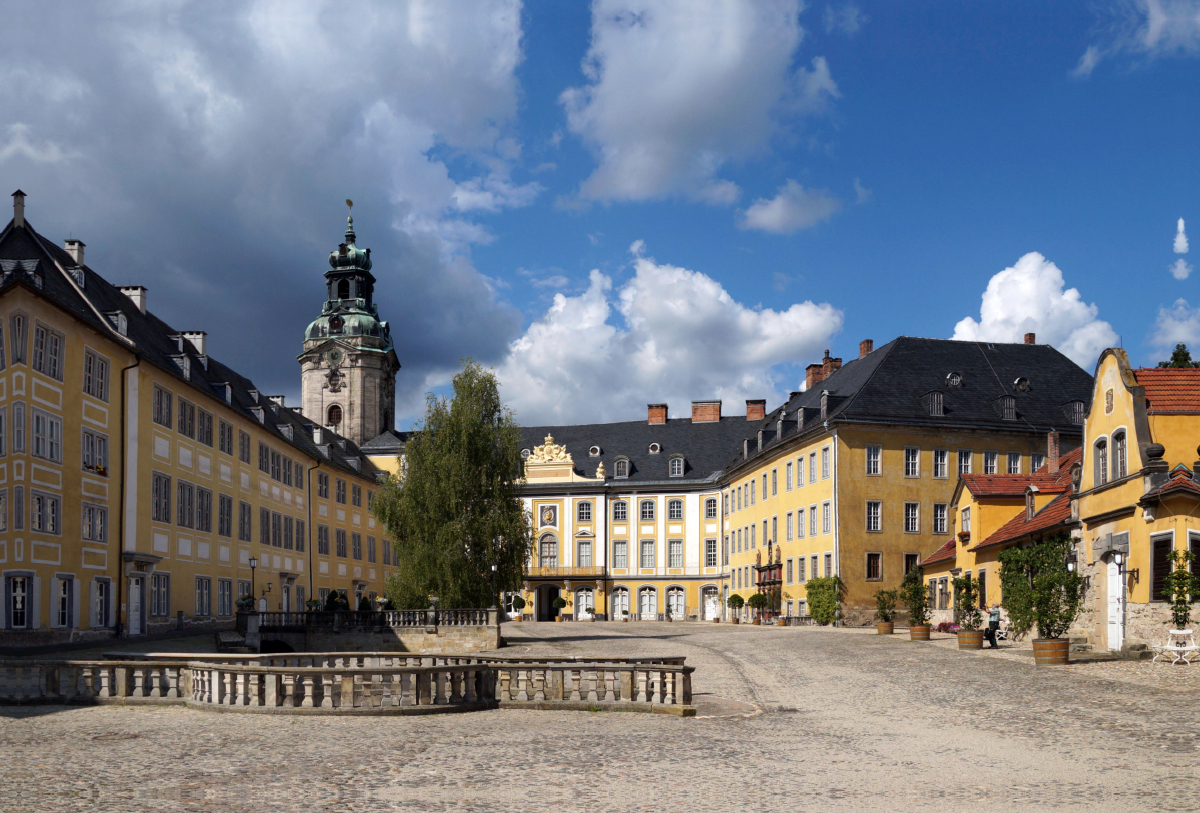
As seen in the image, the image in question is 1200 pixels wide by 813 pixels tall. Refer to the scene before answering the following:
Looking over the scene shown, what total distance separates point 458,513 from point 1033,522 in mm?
18634

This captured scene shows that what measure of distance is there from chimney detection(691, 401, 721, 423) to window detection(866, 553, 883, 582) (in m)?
31.1

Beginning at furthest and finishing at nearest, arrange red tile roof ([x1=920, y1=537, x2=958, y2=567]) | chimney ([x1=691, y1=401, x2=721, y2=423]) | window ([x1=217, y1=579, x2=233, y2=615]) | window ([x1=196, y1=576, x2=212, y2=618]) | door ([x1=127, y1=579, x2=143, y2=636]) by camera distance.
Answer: chimney ([x1=691, y1=401, x2=721, y2=423]) → window ([x1=217, y1=579, x2=233, y2=615]) → window ([x1=196, y1=576, x2=212, y2=618]) → red tile roof ([x1=920, y1=537, x2=958, y2=567]) → door ([x1=127, y1=579, x2=143, y2=636])

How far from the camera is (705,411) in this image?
82.6m

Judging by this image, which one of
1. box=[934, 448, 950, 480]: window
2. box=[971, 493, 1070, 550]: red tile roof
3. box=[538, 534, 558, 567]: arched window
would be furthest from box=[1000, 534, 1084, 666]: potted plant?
box=[538, 534, 558, 567]: arched window

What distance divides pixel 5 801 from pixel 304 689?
6.82m

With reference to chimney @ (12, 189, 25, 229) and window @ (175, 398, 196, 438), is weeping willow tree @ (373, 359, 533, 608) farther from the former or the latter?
chimney @ (12, 189, 25, 229)

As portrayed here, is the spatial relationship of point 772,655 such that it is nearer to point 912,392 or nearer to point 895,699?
point 895,699

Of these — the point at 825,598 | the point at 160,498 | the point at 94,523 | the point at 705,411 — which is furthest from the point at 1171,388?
the point at 705,411

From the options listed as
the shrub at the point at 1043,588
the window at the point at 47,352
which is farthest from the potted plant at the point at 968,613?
the window at the point at 47,352

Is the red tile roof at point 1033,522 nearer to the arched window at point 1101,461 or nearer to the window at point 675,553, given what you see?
the arched window at point 1101,461

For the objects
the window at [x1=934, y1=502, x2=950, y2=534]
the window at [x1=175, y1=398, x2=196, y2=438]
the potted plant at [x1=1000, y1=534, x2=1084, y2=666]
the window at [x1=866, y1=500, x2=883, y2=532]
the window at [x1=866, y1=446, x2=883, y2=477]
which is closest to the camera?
the potted plant at [x1=1000, y1=534, x2=1084, y2=666]

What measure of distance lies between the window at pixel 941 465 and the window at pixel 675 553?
84.4 ft

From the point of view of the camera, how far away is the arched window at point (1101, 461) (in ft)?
87.7

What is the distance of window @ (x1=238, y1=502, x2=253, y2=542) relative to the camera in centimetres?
4822
